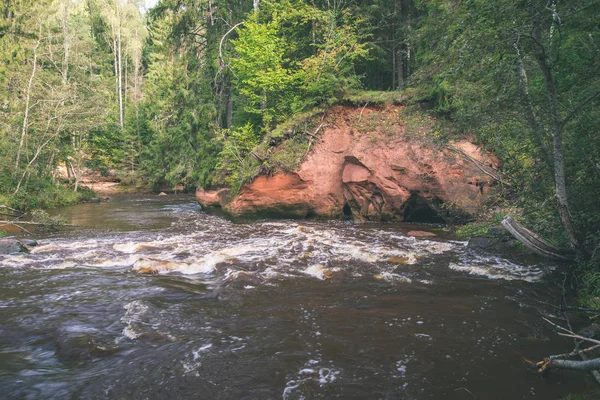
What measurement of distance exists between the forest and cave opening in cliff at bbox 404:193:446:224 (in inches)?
106

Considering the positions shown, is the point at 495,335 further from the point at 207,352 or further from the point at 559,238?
the point at 207,352

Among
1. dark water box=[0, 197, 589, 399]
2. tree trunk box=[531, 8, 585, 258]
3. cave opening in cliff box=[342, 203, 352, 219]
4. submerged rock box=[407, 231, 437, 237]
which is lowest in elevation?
dark water box=[0, 197, 589, 399]

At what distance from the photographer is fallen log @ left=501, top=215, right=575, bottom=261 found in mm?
6461

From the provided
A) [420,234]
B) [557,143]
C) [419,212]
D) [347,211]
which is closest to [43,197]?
[347,211]

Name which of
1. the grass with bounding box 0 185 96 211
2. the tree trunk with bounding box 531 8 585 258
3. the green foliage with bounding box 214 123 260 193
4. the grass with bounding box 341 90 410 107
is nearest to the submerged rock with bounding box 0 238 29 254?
the green foliage with bounding box 214 123 260 193

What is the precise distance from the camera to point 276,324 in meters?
5.32

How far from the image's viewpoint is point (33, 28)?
69.3ft

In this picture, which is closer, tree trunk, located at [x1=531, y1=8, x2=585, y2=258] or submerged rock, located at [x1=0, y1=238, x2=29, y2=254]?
tree trunk, located at [x1=531, y1=8, x2=585, y2=258]

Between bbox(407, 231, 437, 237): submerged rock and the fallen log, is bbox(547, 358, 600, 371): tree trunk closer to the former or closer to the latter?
the fallen log

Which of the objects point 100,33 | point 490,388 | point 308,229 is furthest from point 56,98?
point 100,33

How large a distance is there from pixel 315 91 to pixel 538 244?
11371 millimetres

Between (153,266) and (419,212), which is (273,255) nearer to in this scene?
(153,266)

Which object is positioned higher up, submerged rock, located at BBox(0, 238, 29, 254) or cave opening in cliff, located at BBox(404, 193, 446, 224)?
cave opening in cliff, located at BBox(404, 193, 446, 224)

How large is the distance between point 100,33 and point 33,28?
24646mm
